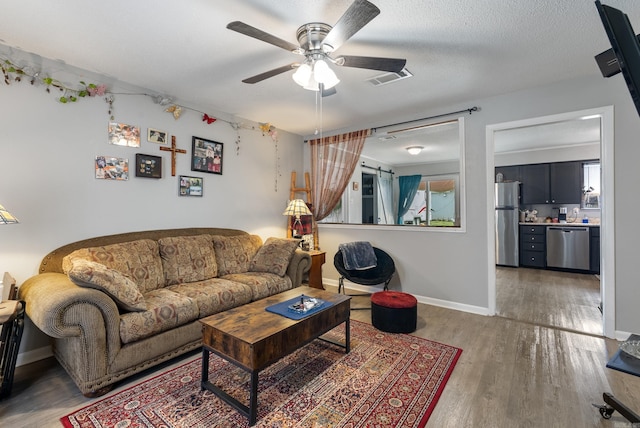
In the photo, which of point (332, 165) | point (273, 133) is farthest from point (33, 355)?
point (332, 165)

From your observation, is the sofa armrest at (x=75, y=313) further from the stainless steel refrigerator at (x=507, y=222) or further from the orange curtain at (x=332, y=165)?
the stainless steel refrigerator at (x=507, y=222)

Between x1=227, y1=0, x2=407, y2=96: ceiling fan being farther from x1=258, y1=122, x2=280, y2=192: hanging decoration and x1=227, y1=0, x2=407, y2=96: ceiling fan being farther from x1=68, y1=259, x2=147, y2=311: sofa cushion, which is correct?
x1=258, y1=122, x2=280, y2=192: hanging decoration

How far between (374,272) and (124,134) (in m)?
3.27

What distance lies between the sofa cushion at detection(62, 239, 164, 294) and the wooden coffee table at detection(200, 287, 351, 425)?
1.10 meters

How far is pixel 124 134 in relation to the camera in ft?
9.71

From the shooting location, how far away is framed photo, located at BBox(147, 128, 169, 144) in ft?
10.4

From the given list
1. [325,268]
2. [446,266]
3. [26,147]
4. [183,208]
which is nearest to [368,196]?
[325,268]

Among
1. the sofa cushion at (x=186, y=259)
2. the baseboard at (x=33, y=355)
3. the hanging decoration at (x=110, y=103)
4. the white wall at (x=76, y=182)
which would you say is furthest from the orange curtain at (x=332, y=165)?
the baseboard at (x=33, y=355)

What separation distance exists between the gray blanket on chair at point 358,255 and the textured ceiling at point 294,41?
188 cm

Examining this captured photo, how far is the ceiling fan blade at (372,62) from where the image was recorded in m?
1.96

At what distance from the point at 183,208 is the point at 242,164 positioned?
1.04 meters

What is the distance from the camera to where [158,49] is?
2.37 metres

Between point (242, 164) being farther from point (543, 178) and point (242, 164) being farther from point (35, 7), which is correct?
point (543, 178)

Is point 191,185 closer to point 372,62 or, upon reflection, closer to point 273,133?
point 273,133
